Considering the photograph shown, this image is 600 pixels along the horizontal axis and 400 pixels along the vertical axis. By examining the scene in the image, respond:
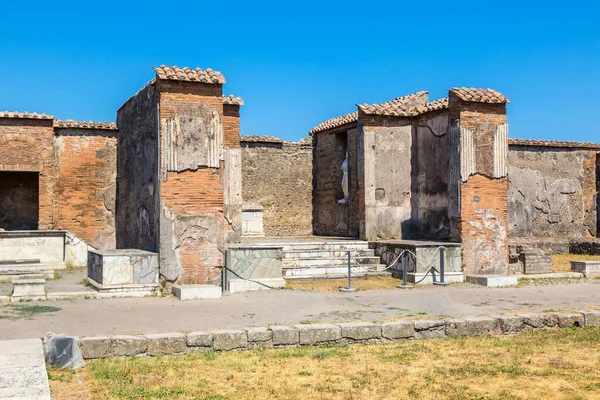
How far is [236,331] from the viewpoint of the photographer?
6457 millimetres

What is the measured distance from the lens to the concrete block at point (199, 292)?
9242 millimetres

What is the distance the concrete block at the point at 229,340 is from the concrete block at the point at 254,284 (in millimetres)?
3776

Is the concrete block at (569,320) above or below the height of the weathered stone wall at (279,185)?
below

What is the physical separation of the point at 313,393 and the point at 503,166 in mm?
8499

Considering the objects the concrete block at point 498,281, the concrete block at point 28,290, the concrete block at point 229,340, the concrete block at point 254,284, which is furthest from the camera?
the concrete block at point 498,281

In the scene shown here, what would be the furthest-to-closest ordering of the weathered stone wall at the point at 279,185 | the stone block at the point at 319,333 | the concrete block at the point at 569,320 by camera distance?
the weathered stone wall at the point at 279,185 → the concrete block at the point at 569,320 → the stone block at the point at 319,333

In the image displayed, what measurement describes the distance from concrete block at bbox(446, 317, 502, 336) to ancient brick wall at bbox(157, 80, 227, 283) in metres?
4.25

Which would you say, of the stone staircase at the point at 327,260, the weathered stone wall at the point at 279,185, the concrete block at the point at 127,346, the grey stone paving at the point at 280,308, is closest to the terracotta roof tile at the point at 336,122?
the weathered stone wall at the point at 279,185

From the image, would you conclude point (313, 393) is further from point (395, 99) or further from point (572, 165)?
point (572, 165)

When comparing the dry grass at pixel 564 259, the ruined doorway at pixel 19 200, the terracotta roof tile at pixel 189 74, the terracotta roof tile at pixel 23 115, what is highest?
the terracotta roof tile at pixel 23 115

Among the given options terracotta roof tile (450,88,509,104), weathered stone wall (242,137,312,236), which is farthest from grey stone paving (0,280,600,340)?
weathered stone wall (242,137,312,236)

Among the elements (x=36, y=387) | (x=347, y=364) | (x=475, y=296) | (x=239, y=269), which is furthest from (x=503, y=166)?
(x=36, y=387)

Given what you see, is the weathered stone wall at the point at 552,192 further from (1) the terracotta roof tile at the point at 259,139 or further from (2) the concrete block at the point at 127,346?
(2) the concrete block at the point at 127,346

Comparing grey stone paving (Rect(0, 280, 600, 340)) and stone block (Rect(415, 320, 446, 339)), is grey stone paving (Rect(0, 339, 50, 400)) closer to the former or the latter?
grey stone paving (Rect(0, 280, 600, 340))
